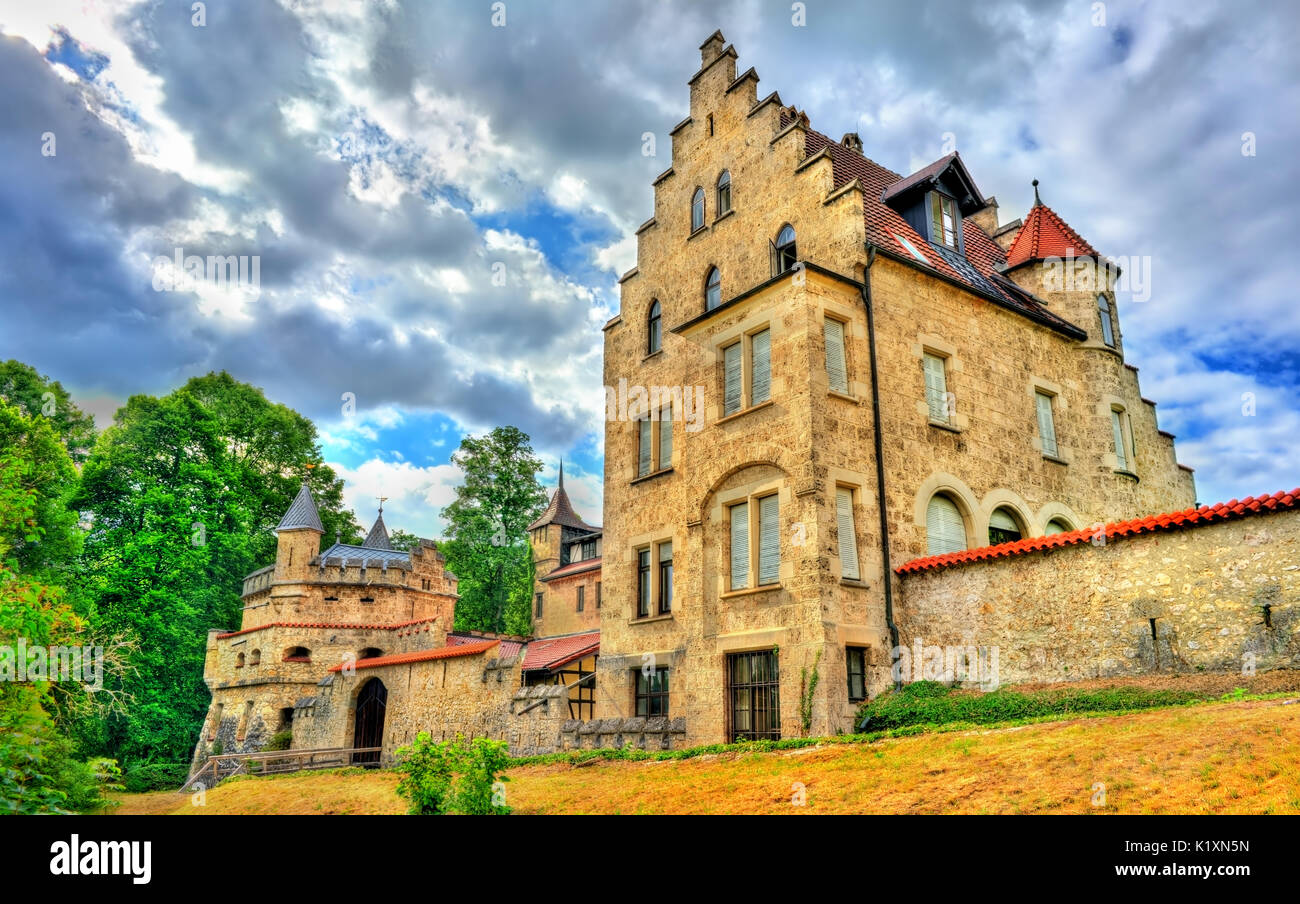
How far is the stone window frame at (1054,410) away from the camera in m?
21.7

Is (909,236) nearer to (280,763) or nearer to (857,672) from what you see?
(857,672)

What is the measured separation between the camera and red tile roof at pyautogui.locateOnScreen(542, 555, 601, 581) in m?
49.5

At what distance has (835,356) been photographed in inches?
734

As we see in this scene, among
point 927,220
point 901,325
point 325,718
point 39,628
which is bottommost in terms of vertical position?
point 325,718

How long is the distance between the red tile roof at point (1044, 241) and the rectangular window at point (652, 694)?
15.3 meters

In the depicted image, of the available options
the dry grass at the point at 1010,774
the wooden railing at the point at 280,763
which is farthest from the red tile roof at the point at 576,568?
the dry grass at the point at 1010,774

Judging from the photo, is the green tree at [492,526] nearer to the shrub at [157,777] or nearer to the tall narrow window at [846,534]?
the shrub at [157,777]

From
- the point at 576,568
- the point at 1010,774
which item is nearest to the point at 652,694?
the point at 1010,774
